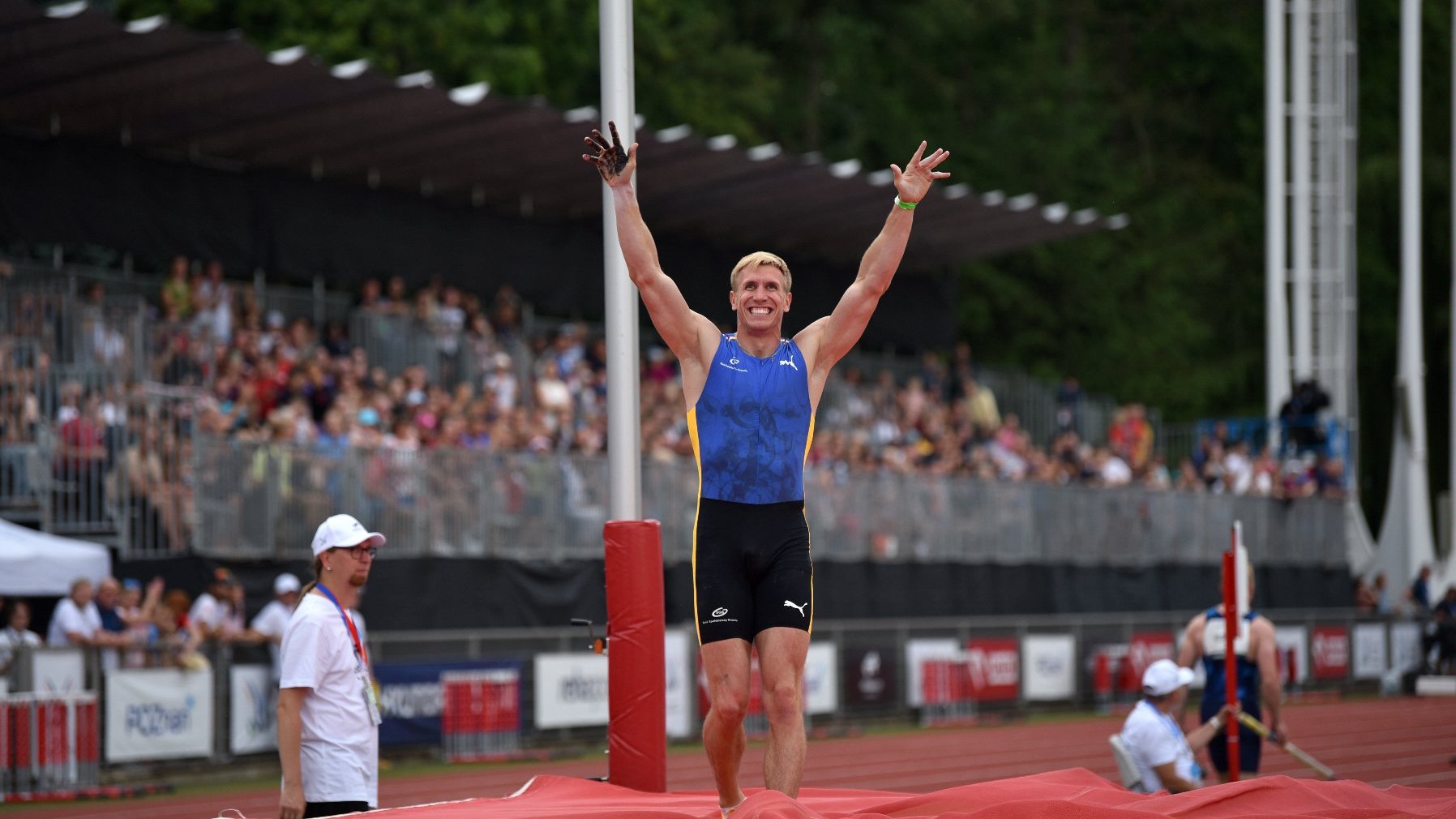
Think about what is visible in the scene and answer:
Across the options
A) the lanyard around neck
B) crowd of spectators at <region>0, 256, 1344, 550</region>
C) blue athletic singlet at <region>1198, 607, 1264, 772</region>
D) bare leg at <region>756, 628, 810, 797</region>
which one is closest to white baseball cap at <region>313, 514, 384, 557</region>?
the lanyard around neck

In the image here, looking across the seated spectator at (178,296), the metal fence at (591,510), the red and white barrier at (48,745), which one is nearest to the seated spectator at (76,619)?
the red and white barrier at (48,745)

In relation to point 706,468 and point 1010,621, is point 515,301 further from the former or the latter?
point 706,468

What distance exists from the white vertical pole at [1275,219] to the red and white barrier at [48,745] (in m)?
24.1

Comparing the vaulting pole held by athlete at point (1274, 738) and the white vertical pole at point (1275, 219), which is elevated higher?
the white vertical pole at point (1275, 219)

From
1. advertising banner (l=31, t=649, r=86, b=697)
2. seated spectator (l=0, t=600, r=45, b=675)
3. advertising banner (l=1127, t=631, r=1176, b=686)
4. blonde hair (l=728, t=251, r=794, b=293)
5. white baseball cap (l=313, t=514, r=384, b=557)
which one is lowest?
advertising banner (l=1127, t=631, r=1176, b=686)

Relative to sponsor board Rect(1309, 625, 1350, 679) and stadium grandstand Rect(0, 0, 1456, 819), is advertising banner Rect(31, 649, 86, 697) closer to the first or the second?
stadium grandstand Rect(0, 0, 1456, 819)

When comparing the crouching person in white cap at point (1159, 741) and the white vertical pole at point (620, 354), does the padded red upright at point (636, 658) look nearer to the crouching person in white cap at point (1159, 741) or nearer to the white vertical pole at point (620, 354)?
the white vertical pole at point (620, 354)

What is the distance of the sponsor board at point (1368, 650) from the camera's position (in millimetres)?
31891

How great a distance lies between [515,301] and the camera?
28.5 m

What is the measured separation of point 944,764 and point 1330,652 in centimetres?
1425

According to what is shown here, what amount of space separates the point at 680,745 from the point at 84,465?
7.03 m

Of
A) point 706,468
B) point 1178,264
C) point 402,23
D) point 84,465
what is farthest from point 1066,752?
point 1178,264

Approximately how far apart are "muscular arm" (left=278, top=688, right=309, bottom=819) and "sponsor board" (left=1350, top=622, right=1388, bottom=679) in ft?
87.0

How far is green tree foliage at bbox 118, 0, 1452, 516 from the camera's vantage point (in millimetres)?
45156
